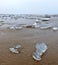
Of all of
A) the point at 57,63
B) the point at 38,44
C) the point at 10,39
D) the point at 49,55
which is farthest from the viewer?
the point at 10,39

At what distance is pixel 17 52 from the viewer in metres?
4.61

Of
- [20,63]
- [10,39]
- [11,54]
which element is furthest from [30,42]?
[20,63]

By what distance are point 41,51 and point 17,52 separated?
1.55 feet

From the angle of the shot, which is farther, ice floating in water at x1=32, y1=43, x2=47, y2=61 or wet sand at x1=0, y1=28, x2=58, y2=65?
ice floating in water at x1=32, y1=43, x2=47, y2=61

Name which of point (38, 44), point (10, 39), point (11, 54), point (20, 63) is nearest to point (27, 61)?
point (20, 63)

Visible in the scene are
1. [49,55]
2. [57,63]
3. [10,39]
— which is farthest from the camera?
[10,39]

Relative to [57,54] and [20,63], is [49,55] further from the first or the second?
[20,63]

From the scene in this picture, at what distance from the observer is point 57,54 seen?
14.6 ft

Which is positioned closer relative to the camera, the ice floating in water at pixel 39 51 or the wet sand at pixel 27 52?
the wet sand at pixel 27 52

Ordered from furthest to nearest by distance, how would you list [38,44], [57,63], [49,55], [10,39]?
[10,39]
[38,44]
[49,55]
[57,63]

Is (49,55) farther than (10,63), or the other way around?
(49,55)

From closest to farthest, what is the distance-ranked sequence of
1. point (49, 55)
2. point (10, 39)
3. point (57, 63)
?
point (57, 63) < point (49, 55) < point (10, 39)

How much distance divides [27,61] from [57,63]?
53 cm

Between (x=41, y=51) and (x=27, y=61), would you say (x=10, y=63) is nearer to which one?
(x=27, y=61)
